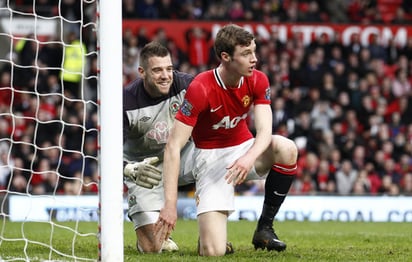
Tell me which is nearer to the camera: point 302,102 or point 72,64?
point 72,64

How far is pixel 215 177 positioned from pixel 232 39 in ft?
4.07

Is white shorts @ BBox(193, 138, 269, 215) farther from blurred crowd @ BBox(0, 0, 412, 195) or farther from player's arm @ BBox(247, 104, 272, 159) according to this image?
blurred crowd @ BBox(0, 0, 412, 195)

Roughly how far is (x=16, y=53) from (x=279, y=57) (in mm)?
5597

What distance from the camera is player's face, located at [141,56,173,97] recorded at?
8336 mm

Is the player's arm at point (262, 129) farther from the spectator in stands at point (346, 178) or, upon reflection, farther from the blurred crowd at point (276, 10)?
the blurred crowd at point (276, 10)

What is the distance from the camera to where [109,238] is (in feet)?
20.7

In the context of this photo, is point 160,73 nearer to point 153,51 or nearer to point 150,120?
point 153,51

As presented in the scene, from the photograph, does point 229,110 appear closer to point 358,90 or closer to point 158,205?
point 158,205

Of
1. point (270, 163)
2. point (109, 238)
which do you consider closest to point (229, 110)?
point (270, 163)

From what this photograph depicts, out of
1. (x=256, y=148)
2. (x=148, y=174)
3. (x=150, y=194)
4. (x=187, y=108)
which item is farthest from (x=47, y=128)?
(x=256, y=148)

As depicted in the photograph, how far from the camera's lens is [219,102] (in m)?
7.84

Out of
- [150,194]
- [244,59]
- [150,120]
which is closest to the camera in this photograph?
[244,59]

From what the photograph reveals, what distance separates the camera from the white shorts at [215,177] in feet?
26.2

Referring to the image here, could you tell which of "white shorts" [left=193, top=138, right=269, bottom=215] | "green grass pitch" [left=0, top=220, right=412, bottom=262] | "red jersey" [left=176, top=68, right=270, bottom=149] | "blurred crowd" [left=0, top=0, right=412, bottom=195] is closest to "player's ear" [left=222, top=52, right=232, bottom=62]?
"red jersey" [left=176, top=68, right=270, bottom=149]
